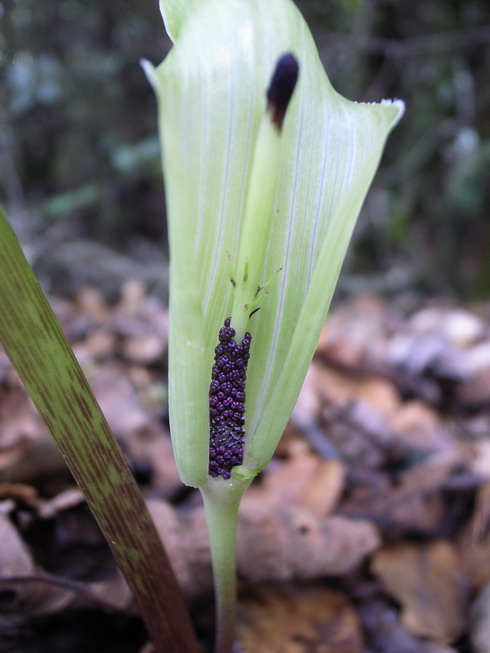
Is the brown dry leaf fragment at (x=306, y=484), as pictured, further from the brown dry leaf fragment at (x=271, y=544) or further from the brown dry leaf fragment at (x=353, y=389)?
the brown dry leaf fragment at (x=353, y=389)

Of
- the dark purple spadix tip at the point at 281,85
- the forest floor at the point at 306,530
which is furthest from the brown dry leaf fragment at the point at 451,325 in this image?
the dark purple spadix tip at the point at 281,85

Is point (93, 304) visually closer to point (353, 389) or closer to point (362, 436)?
point (353, 389)

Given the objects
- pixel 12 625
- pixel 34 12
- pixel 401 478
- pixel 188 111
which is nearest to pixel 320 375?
pixel 401 478

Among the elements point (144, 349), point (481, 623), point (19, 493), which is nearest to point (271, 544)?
point (481, 623)

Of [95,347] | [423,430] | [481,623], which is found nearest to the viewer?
[481,623]

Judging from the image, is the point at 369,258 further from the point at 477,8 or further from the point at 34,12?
the point at 34,12
